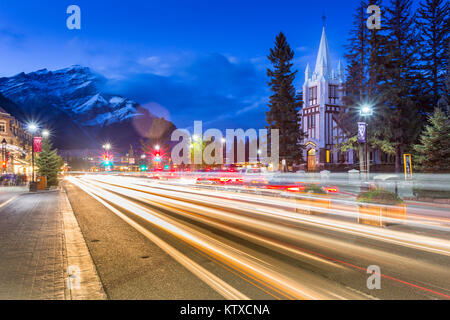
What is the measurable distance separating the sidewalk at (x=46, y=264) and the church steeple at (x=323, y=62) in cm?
5061

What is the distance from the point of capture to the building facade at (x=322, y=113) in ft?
156

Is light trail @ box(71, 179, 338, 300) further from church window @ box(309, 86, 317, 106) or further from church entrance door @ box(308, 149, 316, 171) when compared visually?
church window @ box(309, 86, 317, 106)

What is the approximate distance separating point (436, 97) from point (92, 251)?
38749 millimetres

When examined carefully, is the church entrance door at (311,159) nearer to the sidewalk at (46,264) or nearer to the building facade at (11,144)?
the sidewalk at (46,264)

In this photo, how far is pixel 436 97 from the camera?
32750 mm

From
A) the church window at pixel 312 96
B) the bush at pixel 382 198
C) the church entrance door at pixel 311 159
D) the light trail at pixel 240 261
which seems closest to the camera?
the light trail at pixel 240 261

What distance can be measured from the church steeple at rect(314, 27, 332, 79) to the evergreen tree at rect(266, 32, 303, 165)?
11.2 meters

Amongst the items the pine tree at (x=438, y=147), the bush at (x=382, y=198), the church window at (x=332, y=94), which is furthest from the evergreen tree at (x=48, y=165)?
the church window at (x=332, y=94)

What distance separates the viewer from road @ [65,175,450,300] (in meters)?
4.80

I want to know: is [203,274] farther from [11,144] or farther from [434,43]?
[11,144]

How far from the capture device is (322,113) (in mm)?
49000

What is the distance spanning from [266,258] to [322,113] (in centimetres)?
4650

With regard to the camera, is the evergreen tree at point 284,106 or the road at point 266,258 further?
the evergreen tree at point 284,106
